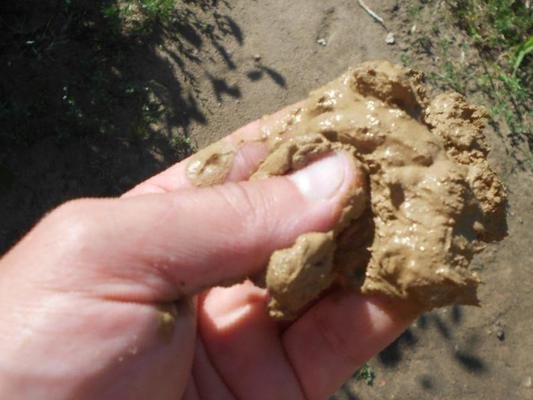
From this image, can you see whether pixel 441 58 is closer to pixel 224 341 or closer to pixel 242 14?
pixel 242 14

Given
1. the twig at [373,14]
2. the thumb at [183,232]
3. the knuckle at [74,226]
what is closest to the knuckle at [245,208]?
the thumb at [183,232]

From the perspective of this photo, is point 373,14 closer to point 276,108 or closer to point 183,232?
point 276,108

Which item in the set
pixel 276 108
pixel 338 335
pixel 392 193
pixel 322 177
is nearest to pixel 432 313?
pixel 276 108

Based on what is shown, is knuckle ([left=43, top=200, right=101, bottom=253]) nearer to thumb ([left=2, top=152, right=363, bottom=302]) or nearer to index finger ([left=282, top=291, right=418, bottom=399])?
thumb ([left=2, top=152, right=363, bottom=302])

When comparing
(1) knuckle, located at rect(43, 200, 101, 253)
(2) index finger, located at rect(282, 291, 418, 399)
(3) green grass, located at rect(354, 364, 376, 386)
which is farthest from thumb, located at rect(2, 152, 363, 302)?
(3) green grass, located at rect(354, 364, 376, 386)

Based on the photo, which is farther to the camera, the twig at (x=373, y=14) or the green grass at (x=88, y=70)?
the twig at (x=373, y=14)

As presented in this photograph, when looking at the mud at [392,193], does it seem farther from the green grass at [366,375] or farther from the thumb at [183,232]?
the green grass at [366,375]
